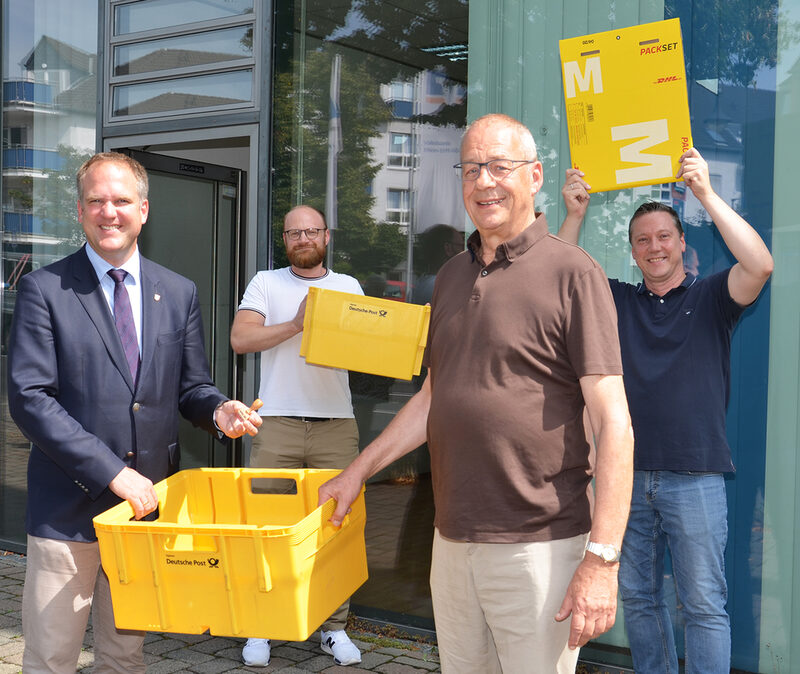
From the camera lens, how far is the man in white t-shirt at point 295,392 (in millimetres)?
4727

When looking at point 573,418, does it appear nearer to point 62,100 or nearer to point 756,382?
point 756,382

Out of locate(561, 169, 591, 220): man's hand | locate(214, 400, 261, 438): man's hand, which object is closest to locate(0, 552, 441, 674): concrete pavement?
Result: locate(214, 400, 261, 438): man's hand

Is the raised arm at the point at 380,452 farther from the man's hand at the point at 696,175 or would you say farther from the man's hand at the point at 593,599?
the man's hand at the point at 696,175

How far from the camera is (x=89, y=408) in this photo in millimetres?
2941

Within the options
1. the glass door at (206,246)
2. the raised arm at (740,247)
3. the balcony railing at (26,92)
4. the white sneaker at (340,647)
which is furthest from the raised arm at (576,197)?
the balcony railing at (26,92)

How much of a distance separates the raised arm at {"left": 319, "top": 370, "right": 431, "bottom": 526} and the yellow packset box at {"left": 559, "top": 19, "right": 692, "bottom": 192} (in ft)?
5.12

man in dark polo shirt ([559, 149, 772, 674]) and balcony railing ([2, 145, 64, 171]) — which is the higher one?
balcony railing ([2, 145, 64, 171])

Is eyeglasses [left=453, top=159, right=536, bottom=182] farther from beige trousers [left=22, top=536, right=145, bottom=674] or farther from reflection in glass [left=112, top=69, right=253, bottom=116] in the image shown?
reflection in glass [left=112, top=69, right=253, bottom=116]

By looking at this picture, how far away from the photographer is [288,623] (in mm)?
2408

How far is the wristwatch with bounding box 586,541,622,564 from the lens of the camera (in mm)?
2246

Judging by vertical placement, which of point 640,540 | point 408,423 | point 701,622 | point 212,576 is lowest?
point 701,622

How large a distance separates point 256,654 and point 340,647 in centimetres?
43

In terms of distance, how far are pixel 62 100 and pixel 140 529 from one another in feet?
16.9

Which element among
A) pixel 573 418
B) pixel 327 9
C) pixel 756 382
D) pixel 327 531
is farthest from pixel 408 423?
pixel 327 9
